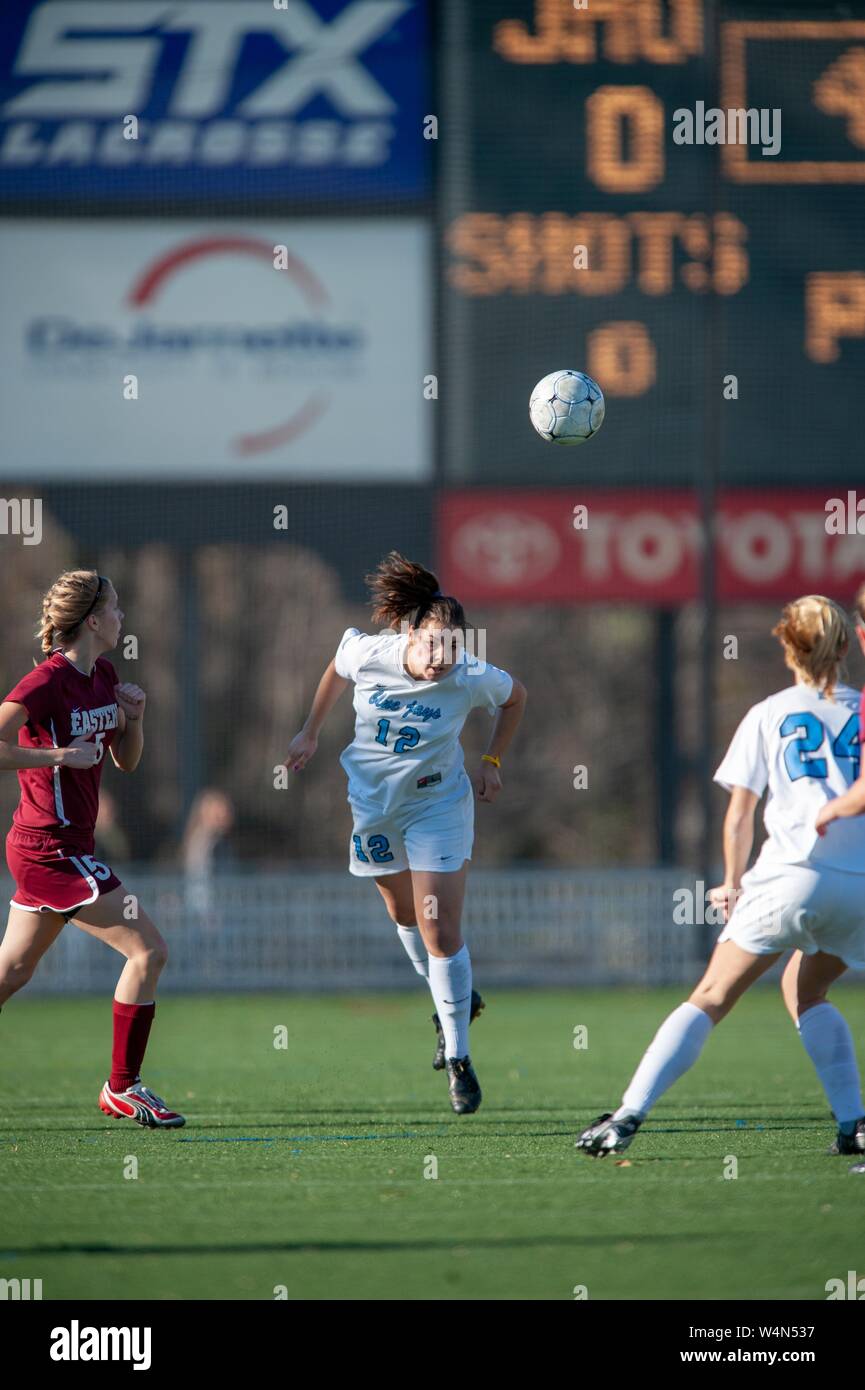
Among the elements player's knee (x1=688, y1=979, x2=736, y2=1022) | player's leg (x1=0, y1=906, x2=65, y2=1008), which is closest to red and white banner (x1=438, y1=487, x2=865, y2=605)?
player's leg (x1=0, y1=906, x2=65, y2=1008)

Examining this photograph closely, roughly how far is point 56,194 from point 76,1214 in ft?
37.1

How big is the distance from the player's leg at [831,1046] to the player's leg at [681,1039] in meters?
0.50

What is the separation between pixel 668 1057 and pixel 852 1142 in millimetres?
944

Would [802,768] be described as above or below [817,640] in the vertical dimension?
below

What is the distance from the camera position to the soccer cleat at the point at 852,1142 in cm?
618

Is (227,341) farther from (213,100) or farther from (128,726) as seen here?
(128,726)

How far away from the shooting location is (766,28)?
14.9m

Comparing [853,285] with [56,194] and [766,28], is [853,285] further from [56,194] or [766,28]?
[56,194]

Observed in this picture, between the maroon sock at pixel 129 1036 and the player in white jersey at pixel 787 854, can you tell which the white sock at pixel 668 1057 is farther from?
the maroon sock at pixel 129 1036

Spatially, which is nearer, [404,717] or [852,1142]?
[852,1142]

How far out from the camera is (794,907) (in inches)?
→ 223

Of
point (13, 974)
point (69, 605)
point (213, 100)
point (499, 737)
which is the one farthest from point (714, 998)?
point (213, 100)

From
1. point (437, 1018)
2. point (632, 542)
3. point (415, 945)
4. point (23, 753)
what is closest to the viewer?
point (23, 753)

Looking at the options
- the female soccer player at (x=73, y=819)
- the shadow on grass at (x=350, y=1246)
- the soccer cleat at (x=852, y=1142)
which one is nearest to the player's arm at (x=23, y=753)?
the female soccer player at (x=73, y=819)
